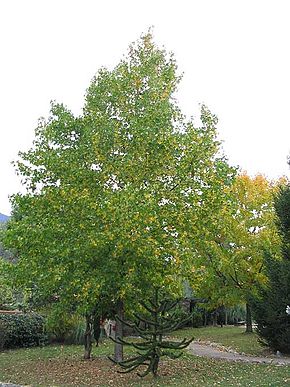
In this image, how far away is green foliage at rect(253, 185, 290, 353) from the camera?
17.8 metres

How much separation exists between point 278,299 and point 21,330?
33.5 ft

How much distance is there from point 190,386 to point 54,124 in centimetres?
798

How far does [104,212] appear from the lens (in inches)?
460

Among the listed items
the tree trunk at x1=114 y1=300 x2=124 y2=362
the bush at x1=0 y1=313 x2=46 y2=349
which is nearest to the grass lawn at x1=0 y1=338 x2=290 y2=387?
the tree trunk at x1=114 y1=300 x2=124 y2=362

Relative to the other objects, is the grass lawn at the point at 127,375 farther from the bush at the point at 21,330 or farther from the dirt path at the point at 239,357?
the bush at the point at 21,330

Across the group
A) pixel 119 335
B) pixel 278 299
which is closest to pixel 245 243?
pixel 278 299

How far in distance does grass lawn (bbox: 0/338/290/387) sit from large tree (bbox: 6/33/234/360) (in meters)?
1.31

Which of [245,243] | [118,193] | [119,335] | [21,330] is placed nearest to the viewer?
[118,193]

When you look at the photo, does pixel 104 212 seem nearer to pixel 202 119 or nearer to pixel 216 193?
pixel 216 193

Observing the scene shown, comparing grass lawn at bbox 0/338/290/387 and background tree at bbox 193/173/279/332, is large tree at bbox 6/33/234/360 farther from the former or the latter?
background tree at bbox 193/173/279/332

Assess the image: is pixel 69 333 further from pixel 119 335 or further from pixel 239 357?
pixel 119 335

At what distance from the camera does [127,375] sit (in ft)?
40.0

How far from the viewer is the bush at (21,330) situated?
1939 cm

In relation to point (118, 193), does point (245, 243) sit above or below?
above
